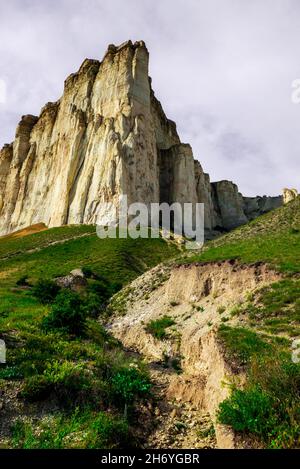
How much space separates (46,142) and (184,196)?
38.4 m

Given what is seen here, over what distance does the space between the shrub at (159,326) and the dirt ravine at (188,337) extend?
301 millimetres

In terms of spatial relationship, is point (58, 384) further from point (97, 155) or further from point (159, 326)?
point (97, 155)

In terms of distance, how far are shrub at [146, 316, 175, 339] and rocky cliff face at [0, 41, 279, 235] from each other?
151 feet

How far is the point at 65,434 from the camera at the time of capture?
10102 mm

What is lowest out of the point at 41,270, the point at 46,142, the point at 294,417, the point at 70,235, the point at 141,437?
the point at 141,437

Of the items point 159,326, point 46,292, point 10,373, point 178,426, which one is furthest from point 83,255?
point 178,426

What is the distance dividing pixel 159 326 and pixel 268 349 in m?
9.56

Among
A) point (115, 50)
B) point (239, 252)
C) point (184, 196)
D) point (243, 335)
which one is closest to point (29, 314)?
point (243, 335)

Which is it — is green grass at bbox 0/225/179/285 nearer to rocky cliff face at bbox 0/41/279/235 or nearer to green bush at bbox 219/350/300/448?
rocky cliff face at bbox 0/41/279/235

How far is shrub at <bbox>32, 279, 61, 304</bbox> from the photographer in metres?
28.8

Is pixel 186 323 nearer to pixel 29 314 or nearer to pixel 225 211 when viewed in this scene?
pixel 29 314

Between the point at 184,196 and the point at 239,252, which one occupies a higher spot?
the point at 184,196

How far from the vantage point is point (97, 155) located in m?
78.2

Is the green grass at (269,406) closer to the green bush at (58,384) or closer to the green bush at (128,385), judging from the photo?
the green bush at (128,385)
